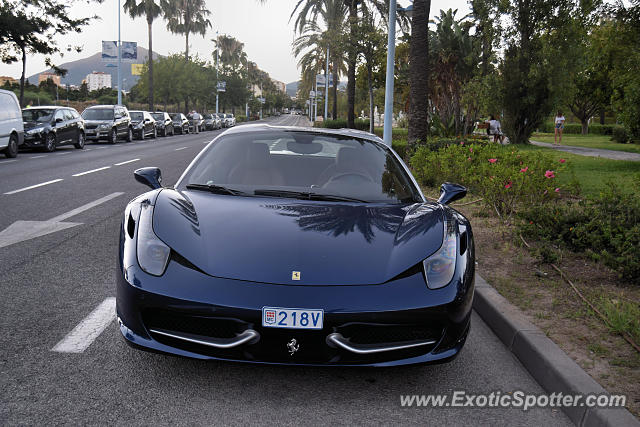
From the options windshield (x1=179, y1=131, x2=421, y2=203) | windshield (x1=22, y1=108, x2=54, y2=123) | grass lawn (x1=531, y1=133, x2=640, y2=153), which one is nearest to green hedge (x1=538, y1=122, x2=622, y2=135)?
grass lawn (x1=531, y1=133, x2=640, y2=153)

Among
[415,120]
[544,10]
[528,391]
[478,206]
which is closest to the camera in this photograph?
[528,391]

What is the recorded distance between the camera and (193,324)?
294 cm

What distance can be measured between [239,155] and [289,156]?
1.29 feet

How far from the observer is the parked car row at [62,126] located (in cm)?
1858

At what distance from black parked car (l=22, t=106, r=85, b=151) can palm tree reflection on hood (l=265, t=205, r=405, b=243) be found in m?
20.4

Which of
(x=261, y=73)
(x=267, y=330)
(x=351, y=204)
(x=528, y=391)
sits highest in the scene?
(x=261, y=73)

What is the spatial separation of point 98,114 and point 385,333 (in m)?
29.2

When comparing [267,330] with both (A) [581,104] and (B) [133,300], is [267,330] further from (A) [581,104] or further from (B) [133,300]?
(A) [581,104]

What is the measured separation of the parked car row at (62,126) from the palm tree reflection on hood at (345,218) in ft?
56.3

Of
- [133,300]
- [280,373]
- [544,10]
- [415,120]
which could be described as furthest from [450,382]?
[544,10]

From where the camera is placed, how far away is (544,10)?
78.6 ft

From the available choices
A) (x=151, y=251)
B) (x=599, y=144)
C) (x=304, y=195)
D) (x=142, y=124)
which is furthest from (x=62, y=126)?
(x=599, y=144)

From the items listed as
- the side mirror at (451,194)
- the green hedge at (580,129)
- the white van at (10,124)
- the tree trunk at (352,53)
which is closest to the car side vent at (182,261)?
the side mirror at (451,194)

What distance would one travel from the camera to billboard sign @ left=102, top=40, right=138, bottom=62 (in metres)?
41.7
